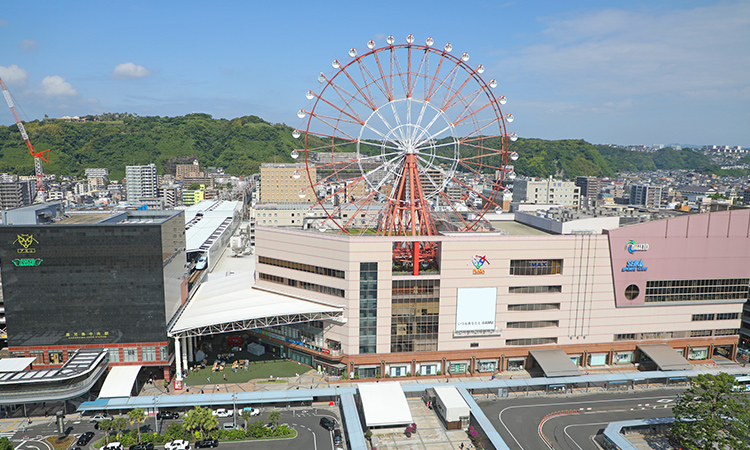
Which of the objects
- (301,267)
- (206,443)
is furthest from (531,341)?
(206,443)

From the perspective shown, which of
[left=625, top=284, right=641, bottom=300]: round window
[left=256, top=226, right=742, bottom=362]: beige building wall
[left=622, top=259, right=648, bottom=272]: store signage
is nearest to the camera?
[left=256, top=226, right=742, bottom=362]: beige building wall

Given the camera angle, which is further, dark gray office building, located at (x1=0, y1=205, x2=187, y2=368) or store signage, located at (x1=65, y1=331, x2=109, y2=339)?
store signage, located at (x1=65, y1=331, x2=109, y2=339)

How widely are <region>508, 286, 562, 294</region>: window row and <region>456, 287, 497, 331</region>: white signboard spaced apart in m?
2.12

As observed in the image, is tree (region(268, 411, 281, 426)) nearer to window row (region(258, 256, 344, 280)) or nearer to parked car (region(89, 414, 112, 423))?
parked car (region(89, 414, 112, 423))

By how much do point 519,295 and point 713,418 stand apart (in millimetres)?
18809

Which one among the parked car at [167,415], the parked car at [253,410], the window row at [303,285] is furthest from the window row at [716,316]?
the parked car at [167,415]

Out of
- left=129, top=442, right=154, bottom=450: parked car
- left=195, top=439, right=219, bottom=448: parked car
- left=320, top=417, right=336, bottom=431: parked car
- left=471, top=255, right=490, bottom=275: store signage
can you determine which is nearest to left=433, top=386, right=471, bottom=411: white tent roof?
left=320, top=417, right=336, bottom=431: parked car

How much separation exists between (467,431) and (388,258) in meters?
16.9

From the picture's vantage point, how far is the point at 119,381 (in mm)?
44188

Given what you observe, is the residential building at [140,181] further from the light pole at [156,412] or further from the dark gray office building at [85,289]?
the light pole at [156,412]

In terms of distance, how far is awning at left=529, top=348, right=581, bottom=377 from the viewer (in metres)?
Answer: 48.0

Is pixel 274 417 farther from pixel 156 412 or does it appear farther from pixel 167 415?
pixel 156 412

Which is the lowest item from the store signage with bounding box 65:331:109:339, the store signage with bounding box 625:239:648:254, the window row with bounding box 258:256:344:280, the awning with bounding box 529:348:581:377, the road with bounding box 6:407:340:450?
the road with bounding box 6:407:340:450

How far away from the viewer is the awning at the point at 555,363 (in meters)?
48.0
